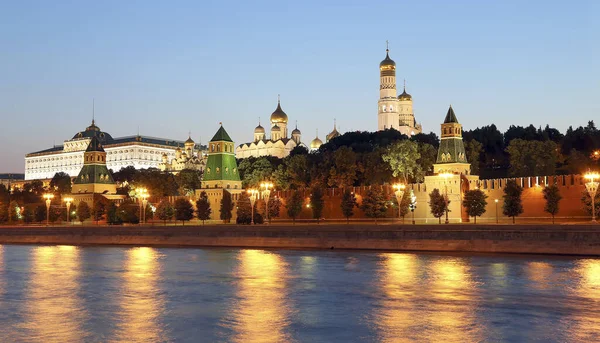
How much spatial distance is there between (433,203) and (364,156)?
20.3m

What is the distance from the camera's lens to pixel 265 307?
2119 centimetres

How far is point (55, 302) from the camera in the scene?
2289 centimetres

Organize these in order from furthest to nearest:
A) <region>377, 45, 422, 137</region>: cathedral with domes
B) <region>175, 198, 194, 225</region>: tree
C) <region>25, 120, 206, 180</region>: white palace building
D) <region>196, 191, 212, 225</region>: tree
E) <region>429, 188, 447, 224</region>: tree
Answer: <region>25, 120, 206, 180</region>: white palace building < <region>377, 45, 422, 137</region>: cathedral with domes < <region>175, 198, 194, 225</region>: tree < <region>196, 191, 212, 225</region>: tree < <region>429, 188, 447, 224</region>: tree

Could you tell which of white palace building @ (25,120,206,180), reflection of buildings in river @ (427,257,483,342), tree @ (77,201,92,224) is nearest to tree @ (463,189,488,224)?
reflection of buildings in river @ (427,257,483,342)

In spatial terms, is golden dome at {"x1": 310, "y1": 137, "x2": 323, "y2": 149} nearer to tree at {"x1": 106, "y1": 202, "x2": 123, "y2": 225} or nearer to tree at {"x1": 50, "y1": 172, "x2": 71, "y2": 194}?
tree at {"x1": 50, "y1": 172, "x2": 71, "y2": 194}

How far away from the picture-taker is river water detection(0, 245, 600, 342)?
57.1ft

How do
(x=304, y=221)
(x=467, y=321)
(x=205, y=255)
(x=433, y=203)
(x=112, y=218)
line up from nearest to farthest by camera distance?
(x=467, y=321) → (x=205, y=255) → (x=433, y=203) → (x=304, y=221) → (x=112, y=218)

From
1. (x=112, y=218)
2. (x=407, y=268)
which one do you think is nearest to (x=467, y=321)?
(x=407, y=268)

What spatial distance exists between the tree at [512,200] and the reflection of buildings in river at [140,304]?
2283 cm

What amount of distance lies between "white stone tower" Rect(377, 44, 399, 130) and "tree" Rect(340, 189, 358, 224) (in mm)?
60374

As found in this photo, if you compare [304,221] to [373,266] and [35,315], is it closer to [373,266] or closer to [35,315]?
[373,266]

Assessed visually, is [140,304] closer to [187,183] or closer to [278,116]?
[187,183]

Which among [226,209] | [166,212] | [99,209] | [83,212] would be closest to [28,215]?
[83,212]

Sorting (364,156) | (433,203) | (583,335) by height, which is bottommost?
(583,335)
